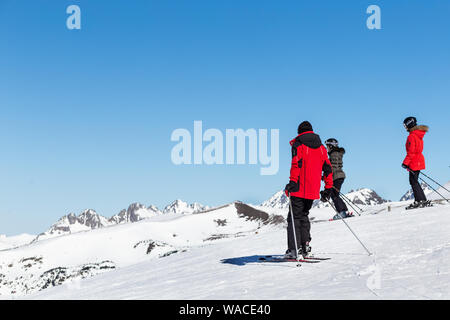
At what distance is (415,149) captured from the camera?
559 inches

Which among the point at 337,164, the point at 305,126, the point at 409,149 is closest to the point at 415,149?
the point at 409,149

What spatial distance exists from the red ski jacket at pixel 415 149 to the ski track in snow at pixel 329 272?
1.44 meters

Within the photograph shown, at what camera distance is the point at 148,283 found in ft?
31.9

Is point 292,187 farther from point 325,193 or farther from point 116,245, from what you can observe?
point 116,245

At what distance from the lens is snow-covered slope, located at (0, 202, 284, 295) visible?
6072cm

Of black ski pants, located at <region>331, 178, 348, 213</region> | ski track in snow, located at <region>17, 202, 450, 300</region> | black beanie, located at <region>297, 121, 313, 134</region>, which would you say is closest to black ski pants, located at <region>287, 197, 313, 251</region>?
ski track in snow, located at <region>17, 202, 450, 300</region>

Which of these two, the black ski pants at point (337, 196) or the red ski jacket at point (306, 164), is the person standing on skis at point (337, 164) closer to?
the black ski pants at point (337, 196)

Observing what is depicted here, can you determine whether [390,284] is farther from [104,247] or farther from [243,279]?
[104,247]

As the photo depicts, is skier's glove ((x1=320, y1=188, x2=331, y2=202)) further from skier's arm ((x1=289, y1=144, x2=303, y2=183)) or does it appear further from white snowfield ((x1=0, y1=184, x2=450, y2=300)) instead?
white snowfield ((x1=0, y1=184, x2=450, y2=300))

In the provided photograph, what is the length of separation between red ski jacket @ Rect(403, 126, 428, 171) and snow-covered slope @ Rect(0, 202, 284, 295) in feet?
146

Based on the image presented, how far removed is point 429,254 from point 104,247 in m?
67.6

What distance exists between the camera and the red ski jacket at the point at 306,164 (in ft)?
30.4

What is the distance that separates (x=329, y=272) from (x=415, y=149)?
25.4 feet
